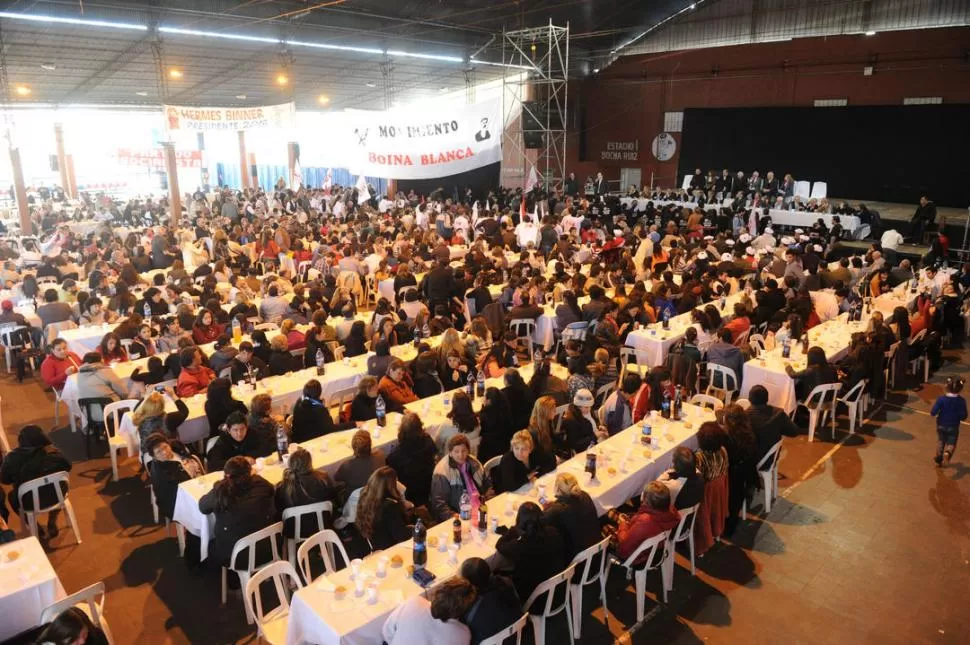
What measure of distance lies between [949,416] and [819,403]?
1.14 meters

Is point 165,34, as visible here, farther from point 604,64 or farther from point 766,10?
point 766,10

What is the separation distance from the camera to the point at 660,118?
24156mm

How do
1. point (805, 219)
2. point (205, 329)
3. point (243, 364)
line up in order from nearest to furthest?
point (243, 364) < point (205, 329) < point (805, 219)

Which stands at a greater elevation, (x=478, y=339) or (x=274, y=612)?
(x=478, y=339)

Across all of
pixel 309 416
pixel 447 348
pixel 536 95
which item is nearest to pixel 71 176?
pixel 536 95

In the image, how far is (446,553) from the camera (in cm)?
418

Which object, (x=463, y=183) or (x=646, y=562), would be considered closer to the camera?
(x=646, y=562)

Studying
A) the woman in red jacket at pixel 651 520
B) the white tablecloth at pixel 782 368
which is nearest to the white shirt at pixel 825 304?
the white tablecloth at pixel 782 368

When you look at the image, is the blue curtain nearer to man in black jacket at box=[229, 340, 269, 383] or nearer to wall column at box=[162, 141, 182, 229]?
wall column at box=[162, 141, 182, 229]

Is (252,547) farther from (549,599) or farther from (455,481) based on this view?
(549,599)

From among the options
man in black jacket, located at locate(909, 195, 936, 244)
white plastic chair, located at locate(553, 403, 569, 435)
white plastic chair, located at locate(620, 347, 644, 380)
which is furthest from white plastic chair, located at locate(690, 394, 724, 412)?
man in black jacket, located at locate(909, 195, 936, 244)

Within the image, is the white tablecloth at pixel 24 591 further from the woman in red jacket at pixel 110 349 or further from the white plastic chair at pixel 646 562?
the woman in red jacket at pixel 110 349

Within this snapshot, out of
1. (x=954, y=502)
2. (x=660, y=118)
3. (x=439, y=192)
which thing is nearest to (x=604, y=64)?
(x=660, y=118)

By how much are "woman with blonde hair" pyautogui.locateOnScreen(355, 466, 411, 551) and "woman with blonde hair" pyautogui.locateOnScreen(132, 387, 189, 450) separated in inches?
88.7
